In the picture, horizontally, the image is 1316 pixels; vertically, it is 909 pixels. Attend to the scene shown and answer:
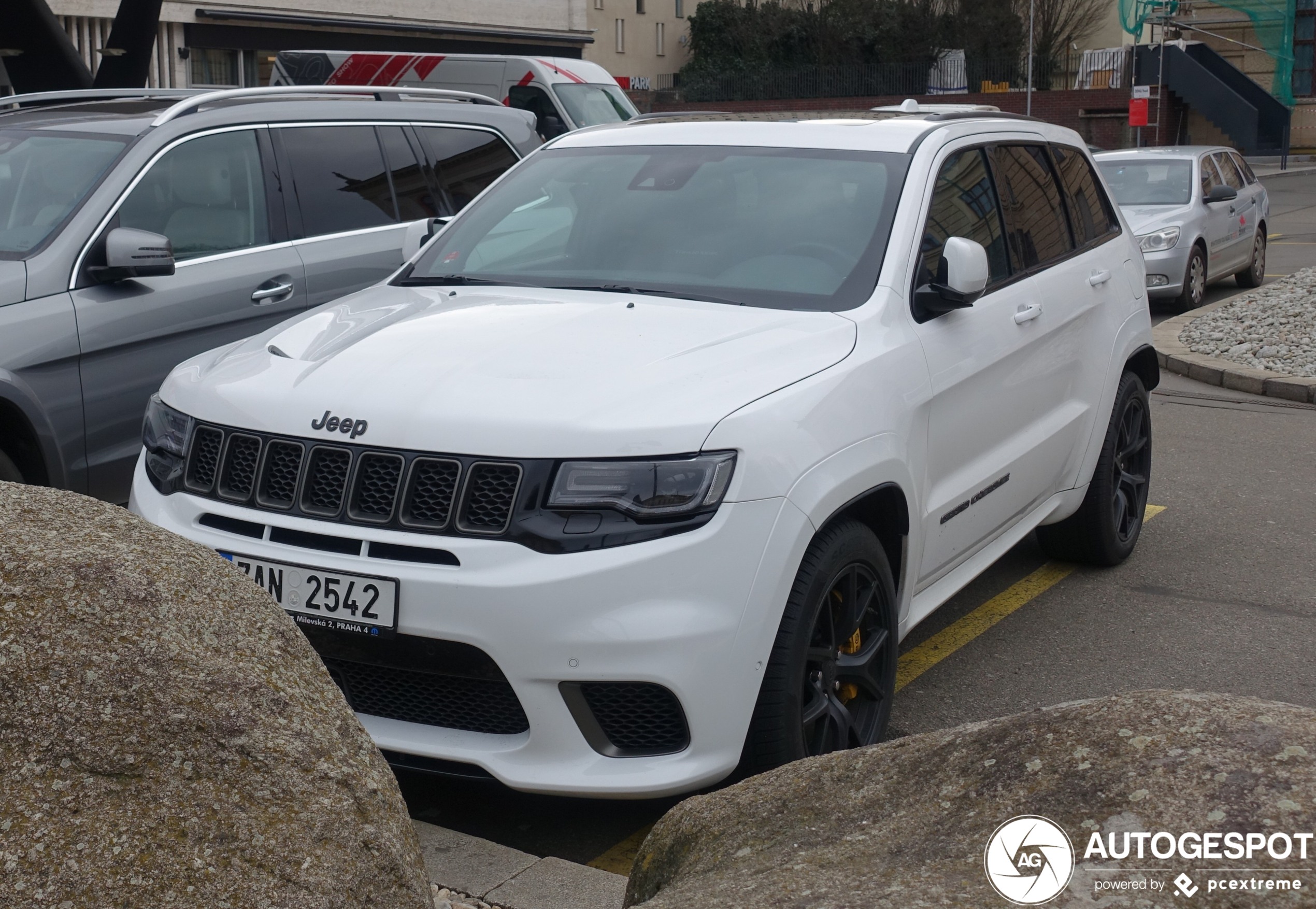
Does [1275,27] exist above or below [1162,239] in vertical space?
above

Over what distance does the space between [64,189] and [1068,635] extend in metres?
4.18

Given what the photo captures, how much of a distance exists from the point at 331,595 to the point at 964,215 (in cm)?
251

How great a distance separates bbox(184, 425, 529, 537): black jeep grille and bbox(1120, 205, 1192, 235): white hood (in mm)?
11878

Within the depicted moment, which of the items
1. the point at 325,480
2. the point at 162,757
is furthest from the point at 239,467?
the point at 162,757

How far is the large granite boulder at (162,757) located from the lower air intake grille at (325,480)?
1.18 m

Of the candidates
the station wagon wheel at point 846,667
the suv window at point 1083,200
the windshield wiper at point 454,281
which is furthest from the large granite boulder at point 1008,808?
the suv window at point 1083,200

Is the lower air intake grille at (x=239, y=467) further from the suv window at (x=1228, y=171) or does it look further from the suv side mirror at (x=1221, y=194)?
the suv window at (x=1228, y=171)

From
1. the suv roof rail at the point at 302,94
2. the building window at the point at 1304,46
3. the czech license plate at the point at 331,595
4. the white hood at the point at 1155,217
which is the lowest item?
the white hood at the point at 1155,217

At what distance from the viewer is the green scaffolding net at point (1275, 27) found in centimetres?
4600

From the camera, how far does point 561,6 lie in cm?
3934

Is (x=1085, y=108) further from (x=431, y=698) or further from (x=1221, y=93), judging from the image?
(x=431, y=698)

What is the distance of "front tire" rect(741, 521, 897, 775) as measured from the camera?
11.1 feet

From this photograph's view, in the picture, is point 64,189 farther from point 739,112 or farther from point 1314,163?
point 1314,163

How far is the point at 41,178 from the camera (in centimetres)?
563
